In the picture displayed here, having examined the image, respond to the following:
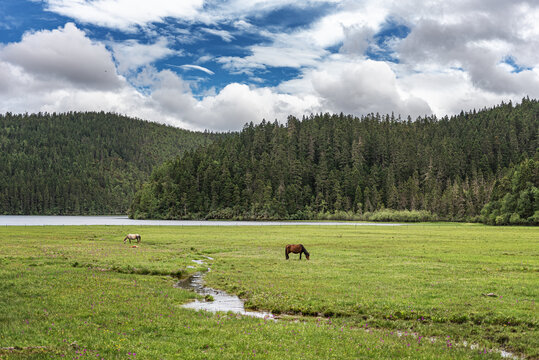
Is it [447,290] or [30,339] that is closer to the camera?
[30,339]

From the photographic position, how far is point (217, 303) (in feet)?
78.8

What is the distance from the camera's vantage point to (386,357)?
562 inches

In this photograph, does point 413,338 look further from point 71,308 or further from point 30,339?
point 71,308

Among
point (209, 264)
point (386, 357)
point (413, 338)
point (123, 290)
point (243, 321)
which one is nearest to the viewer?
point (386, 357)

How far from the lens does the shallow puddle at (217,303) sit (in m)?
21.9

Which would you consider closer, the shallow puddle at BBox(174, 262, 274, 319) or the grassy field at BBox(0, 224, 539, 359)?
the grassy field at BBox(0, 224, 539, 359)

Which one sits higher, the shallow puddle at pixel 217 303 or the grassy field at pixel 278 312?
the grassy field at pixel 278 312

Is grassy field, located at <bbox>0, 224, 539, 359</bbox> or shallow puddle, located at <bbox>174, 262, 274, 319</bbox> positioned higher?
grassy field, located at <bbox>0, 224, 539, 359</bbox>

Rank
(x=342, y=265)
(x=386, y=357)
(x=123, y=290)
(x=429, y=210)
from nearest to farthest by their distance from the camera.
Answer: (x=386, y=357) → (x=123, y=290) → (x=342, y=265) → (x=429, y=210)

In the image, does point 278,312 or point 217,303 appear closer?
point 278,312

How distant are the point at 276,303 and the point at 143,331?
8526 millimetres

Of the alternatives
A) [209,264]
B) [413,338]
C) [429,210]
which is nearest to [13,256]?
[209,264]

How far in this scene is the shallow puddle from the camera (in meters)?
21.9

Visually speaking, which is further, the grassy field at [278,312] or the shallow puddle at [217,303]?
the shallow puddle at [217,303]
